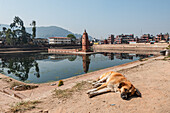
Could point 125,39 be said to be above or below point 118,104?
above

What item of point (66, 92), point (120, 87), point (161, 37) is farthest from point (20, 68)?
point (161, 37)

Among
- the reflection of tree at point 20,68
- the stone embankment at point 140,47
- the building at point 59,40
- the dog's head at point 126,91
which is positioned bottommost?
the reflection of tree at point 20,68

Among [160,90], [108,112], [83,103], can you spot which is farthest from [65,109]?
[160,90]

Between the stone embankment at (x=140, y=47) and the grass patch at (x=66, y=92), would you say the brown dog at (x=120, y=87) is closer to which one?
the grass patch at (x=66, y=92)

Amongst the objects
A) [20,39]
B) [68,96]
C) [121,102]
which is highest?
[20,39]

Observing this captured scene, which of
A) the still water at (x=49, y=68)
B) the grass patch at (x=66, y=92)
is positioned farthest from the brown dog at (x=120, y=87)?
the still water at (x=49, y=68)

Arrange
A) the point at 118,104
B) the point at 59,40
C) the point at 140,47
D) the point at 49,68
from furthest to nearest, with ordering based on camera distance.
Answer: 1. the point at 59,40
2. the point at 140,47
3. the point at 49,68
4. the point at 118,104

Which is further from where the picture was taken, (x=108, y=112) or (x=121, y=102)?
(x=121, y=102)

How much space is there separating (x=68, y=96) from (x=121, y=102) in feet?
12.5

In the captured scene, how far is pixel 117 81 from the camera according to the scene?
752 centimetres

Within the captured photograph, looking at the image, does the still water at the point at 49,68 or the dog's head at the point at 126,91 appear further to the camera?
the still water at the point at 49,68

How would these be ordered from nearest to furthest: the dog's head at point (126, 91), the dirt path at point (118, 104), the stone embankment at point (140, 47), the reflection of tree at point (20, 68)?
the dirt path at point (118, 104), the dog's head at point (126, 91), the reflection of tree at point (20, 68), the stone embankment at point (140, 47)

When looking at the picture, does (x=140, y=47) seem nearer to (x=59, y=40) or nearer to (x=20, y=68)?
(x=59, y=40)

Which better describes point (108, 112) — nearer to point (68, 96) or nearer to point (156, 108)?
point (156, 108)
